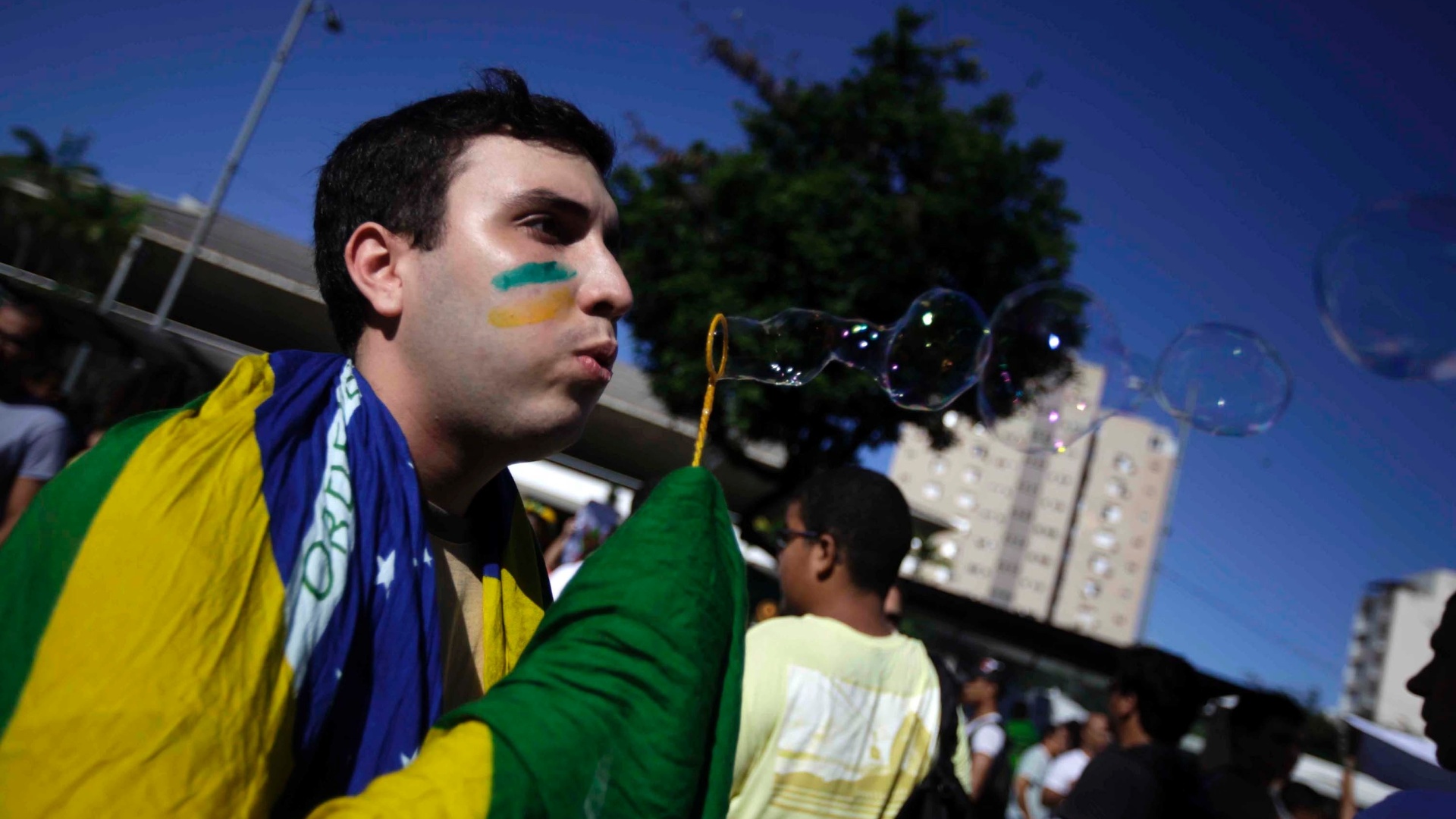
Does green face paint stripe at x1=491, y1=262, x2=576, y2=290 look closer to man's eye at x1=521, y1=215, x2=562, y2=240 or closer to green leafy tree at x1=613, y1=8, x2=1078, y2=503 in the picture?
man's eye at x1=521, y1=215, x2=562, y2=240

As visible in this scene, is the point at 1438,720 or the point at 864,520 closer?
the point at 1438,720

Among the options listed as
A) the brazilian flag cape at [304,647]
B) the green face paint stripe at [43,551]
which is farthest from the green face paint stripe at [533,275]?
the green face paint stripe at [43,551]

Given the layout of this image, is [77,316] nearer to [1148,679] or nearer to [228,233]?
[1148,679]

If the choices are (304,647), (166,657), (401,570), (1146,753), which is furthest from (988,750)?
(166,657)

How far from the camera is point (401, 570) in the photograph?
1.09m

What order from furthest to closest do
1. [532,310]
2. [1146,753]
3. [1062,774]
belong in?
[1062,774] → [1146,753] → [532,310]

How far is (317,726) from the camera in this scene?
94 centimetres

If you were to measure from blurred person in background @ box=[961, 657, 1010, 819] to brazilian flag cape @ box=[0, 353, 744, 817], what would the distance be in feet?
16.6

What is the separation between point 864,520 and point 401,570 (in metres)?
2.27

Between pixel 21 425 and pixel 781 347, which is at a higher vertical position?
pixel 781 347

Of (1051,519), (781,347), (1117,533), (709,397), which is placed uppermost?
(1117,533)

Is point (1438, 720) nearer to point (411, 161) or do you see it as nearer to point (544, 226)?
point (544, 226)

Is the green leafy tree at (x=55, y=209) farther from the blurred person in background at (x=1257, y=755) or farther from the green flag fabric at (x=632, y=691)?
the blurred person in background at (x=1257, y=755)

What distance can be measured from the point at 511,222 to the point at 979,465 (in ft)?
277
